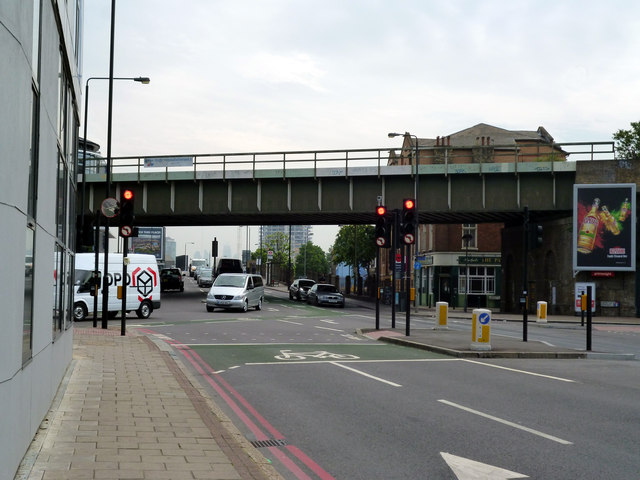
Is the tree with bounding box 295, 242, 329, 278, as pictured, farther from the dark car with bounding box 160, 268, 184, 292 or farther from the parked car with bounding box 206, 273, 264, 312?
the parked car with bounding box 206, 273, 264, 312

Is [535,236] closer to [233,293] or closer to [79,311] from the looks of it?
[79,311]

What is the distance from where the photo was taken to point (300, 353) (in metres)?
16.4

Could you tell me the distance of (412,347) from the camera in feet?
60.4

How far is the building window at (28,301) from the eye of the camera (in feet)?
19.0

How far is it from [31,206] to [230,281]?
29.1 metres

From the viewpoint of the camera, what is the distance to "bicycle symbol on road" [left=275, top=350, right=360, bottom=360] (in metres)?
15.5

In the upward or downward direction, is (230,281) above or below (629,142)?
below

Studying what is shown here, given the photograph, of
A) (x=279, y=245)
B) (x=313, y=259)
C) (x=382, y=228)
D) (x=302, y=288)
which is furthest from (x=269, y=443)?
(x=313, y=259)

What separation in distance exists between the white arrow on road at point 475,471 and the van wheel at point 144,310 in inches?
949

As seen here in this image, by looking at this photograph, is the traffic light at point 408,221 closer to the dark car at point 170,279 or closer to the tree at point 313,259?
the dark car at point 170,279

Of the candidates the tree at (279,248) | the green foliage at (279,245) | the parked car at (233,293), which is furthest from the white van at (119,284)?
the green foliage at (279,245)

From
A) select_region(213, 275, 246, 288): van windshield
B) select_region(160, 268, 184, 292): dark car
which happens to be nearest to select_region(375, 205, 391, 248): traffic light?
select_region(213, 275, 246, 288): van windshield

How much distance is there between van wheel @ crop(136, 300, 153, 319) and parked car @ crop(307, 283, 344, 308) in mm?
17429

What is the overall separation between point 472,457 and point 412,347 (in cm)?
1168
